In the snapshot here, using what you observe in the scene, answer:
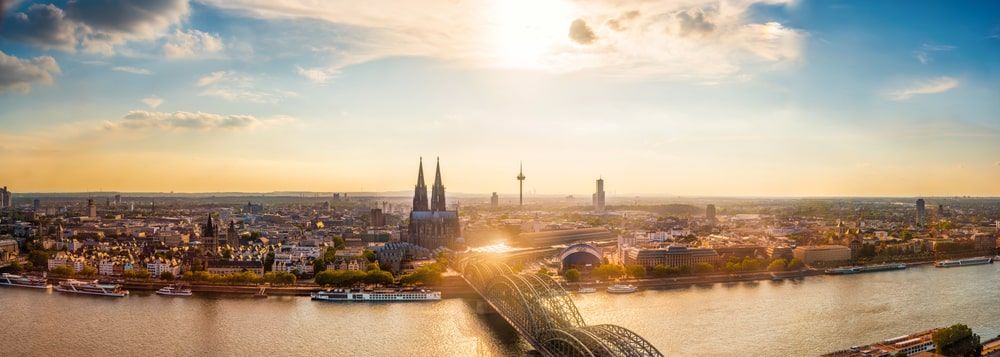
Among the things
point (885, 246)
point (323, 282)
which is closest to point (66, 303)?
point (323, 282)

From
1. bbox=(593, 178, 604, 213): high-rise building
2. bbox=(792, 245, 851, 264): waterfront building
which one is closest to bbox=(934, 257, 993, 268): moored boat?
bbox=(792, 245, 851, 264): waterfront building

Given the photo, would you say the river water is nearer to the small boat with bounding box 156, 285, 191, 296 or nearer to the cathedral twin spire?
the small boat with bounding box 156, 285, 191, 296

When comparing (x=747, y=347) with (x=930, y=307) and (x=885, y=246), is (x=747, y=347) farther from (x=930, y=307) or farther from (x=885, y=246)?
(x=885, y=246)

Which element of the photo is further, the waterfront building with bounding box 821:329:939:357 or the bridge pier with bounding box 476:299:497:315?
the bridge pier with bounding box 476:299:497:315

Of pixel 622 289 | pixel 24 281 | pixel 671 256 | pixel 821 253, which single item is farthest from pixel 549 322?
pixel 821 253

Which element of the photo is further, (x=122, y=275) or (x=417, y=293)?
(x=122, y=275)

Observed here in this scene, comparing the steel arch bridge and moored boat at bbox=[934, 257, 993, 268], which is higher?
the steel arch bridge
